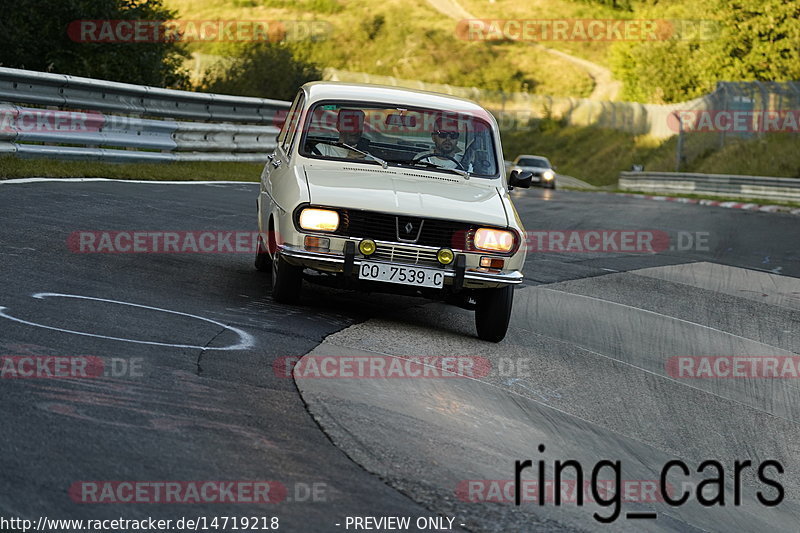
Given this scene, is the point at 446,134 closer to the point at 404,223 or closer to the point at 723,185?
the point at 404,223

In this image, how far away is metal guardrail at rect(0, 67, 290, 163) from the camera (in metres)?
15.6

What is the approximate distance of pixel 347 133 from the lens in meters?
8.96

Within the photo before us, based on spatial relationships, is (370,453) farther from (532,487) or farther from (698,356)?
(698,356)

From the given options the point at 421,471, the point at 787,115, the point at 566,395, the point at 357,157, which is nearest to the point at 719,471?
the point at 566,395

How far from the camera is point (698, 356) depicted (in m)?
8.85

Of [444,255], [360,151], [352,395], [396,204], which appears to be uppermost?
[360,151]

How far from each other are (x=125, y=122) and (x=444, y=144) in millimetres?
9815

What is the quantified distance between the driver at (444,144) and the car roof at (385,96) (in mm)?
146

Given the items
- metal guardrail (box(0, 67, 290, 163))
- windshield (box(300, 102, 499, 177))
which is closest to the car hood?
windshield (box(300, 102, 499, 177))

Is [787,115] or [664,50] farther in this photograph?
[664,50]

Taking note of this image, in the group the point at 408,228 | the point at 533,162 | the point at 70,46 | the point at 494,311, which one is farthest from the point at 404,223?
the point at 533,162

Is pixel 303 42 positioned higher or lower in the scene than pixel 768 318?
higher

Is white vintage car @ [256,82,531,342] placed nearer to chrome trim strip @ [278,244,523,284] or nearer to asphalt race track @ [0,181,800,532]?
chrome trim strip @ [278,244,523,284]

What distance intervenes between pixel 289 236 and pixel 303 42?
252 ft
